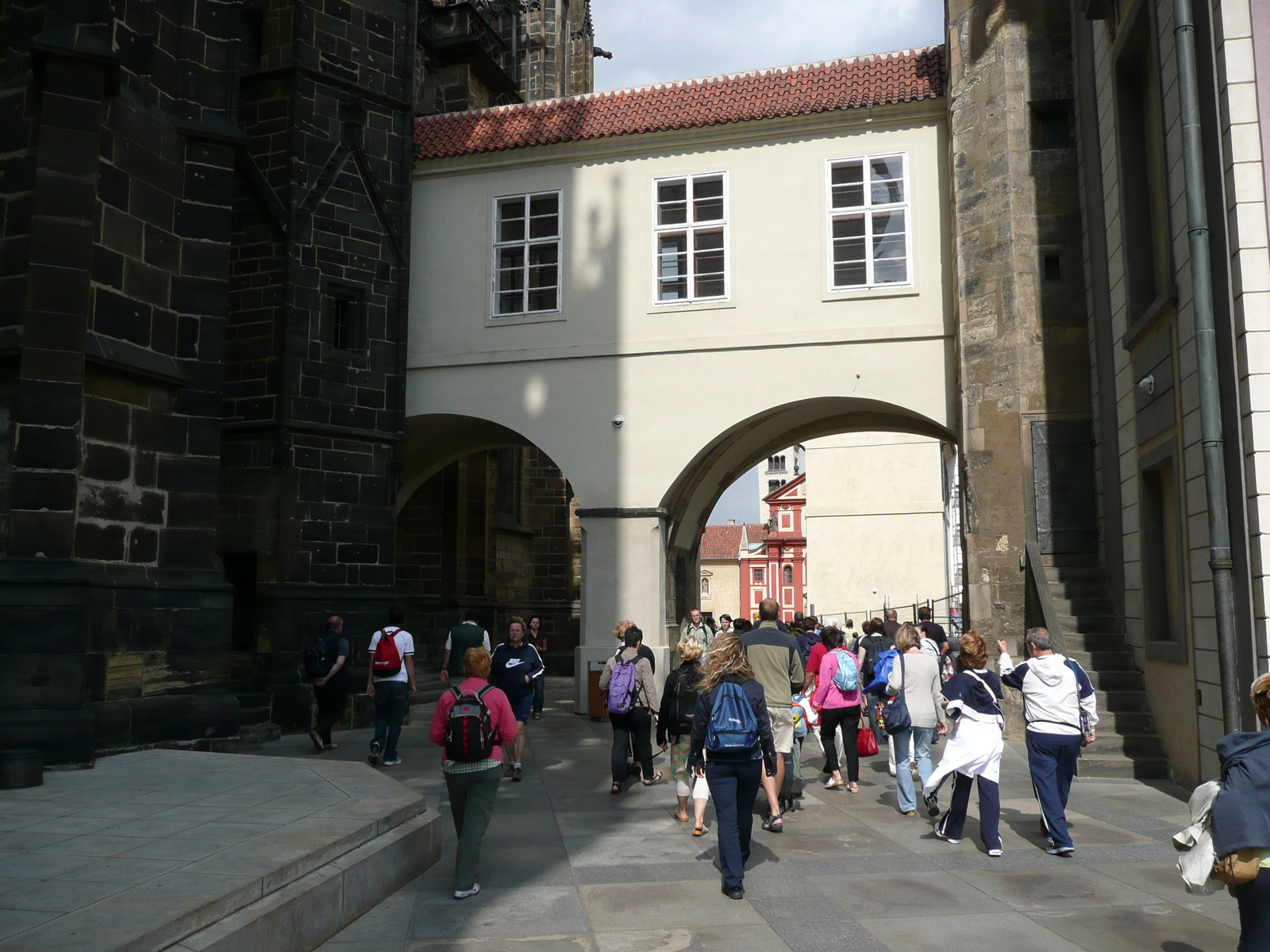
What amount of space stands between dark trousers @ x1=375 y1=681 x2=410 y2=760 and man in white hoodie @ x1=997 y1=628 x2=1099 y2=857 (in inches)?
247

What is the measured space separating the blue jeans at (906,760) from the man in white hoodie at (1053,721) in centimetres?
137

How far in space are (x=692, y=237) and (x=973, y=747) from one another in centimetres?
1059

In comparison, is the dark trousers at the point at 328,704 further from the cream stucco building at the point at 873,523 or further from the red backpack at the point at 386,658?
the cream stucco building at the point at 873,523

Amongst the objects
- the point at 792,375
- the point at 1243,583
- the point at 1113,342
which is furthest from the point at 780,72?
the point at 1243,583

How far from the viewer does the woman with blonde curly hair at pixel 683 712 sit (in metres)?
8.63

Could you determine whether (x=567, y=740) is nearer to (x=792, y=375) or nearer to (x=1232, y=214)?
(x=792, y=375)

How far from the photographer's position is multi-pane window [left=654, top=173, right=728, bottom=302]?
16672 millimetres

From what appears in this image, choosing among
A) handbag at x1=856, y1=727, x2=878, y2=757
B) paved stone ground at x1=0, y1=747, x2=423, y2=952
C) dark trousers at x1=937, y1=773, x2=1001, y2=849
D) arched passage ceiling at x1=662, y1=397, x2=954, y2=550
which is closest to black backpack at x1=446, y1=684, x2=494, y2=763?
paved stone ground at x1=0, y1=747, x2=423, y2=952

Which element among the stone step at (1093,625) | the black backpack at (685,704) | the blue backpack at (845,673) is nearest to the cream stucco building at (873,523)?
the stone step at (1093,625)

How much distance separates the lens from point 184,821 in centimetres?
626

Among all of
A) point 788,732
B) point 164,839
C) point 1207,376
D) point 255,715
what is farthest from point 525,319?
point 164,839

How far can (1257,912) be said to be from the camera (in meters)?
4.01

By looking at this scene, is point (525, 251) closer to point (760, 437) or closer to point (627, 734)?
point (760, 437)

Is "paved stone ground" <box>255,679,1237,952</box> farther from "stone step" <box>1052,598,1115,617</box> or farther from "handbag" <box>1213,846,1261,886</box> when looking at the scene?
"stone step" <box>1052,598,1115,617</box>
